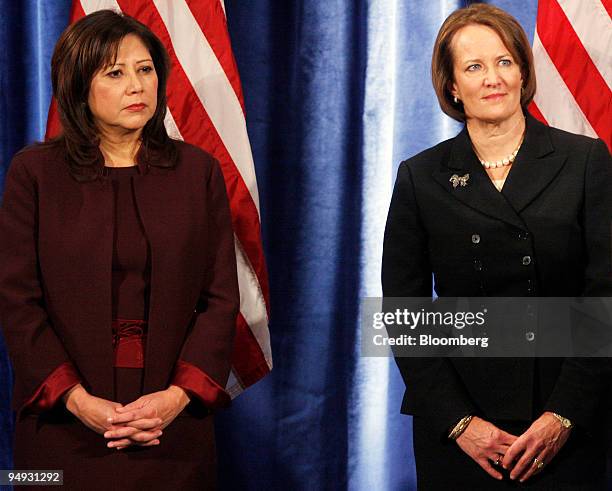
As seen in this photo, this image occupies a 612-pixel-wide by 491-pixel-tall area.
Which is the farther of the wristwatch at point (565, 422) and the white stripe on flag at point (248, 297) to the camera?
the white stripe on flag at point (248, 297)

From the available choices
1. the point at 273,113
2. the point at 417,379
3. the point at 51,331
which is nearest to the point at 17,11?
the point at 273,113

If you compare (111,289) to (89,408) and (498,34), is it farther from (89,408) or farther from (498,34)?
(498,34)

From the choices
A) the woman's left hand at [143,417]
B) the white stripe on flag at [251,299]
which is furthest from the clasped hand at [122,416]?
the white stripe on flag at [251,299]

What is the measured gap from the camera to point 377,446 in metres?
3.01

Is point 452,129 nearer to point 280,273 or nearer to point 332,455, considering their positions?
point 280,273

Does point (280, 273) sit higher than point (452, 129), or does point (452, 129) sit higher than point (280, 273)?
point (452, 129)

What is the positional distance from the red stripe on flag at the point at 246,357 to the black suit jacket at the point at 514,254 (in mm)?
569

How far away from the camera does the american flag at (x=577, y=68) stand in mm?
2561

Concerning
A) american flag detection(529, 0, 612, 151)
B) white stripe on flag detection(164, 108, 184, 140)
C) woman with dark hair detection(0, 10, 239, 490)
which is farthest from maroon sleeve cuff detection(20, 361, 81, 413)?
american flag detection(529, 0, 612, 151)

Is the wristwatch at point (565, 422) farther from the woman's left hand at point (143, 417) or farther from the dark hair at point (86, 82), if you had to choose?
the dark hair at point (86, 82)

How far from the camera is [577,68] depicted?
2568 mm

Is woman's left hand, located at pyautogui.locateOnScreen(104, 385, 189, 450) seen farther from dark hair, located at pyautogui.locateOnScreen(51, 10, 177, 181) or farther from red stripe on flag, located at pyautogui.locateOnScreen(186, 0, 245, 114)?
red stripe on flag, located at pyautogui.locateOnScreen(186, 0, 245, 114)

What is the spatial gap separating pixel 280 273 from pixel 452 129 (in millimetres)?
709
